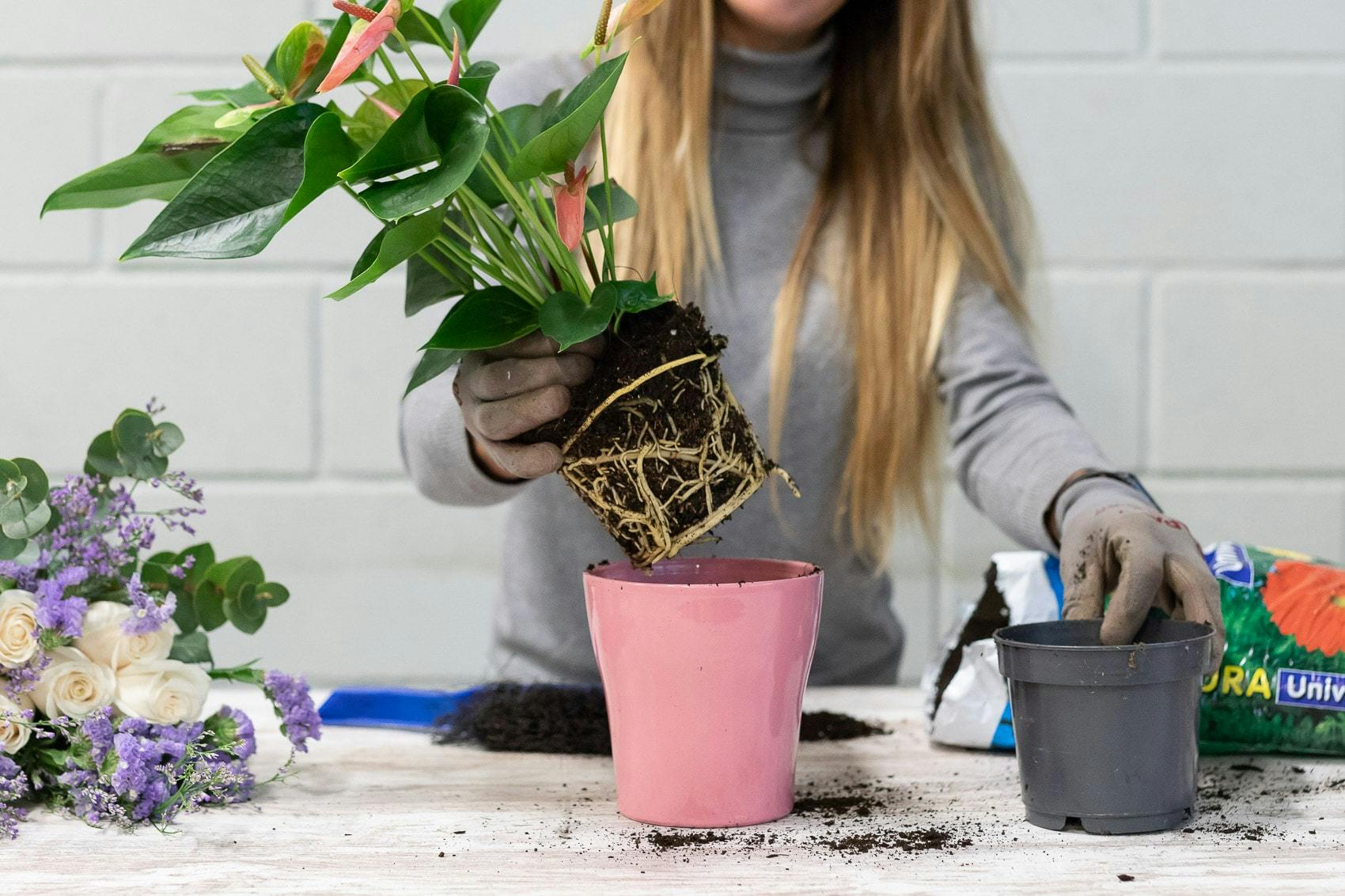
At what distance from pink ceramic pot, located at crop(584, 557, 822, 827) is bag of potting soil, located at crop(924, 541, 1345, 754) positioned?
19 cm

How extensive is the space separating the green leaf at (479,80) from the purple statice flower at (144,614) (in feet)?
1.10

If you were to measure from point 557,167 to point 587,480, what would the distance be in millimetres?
189

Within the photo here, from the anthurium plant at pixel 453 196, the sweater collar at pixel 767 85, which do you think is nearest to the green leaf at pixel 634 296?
the anthurium plant at pixel 453 196

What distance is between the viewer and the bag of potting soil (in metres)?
0.79

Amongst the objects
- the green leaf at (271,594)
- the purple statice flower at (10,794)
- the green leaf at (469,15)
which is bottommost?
the purple statice flower at (10,794)

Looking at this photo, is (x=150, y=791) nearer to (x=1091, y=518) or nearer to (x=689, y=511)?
(x=689, y=511)

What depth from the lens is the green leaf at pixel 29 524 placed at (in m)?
0.67

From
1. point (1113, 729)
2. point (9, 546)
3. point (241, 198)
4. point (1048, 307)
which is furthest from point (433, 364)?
point (1048, 307)

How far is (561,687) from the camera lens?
97cm

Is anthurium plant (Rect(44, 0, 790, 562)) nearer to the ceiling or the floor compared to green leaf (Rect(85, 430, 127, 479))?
nearer to the ceiling

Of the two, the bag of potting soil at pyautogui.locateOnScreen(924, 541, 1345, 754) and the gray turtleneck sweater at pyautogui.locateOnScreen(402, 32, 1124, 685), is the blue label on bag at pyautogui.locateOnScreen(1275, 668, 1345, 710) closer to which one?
the bag of potting soil at pyautogui.locateOnScreen(924, 541, 1345, 754)

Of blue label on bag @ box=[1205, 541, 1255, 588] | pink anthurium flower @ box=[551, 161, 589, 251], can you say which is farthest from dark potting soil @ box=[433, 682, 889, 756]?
pink anthurium flower @ box=[551, 161, 589, 251]

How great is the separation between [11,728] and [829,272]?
834 mm

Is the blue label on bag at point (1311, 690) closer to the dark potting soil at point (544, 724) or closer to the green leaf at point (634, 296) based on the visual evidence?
the dark potting soil at point (544, 724)
